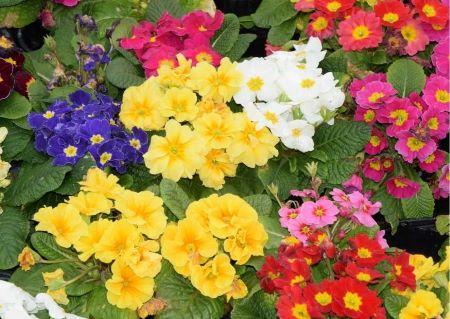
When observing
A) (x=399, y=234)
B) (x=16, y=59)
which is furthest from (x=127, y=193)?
(x=399, y=234)

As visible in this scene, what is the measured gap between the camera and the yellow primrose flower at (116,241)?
215 cm

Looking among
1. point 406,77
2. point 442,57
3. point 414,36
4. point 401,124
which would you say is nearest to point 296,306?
point 401,124

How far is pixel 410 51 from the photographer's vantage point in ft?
9.80

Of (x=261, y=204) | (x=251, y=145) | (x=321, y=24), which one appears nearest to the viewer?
(x=261, y=204)

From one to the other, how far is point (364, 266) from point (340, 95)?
2.62ft

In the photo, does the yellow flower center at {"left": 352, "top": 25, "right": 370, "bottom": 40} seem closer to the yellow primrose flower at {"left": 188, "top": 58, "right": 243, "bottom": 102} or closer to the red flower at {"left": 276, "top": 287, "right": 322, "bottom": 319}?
the yellow primrose flower at {"left": 188, "top": 58, "right": 243, "bottom": 102}

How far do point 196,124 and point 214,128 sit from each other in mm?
60

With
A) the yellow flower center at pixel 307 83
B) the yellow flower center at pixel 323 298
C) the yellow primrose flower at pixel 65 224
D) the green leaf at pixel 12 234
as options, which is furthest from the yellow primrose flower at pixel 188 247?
the yellow flower center at pixel 307 83

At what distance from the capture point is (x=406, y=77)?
2873 millimetres

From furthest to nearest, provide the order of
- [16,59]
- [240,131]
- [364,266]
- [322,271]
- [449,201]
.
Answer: [449,201] → [16,59] → [240,131] → [322,271] → [364,266]

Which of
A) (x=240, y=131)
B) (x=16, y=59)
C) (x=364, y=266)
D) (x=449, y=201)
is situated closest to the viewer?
(x=364, y=266)

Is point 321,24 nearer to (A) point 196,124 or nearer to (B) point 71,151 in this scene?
(A) point 196,124

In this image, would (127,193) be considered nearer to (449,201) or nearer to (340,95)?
(340,95)

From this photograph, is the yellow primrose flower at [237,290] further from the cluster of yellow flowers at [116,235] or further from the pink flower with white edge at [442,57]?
the pink flower with white edge at [442,57]
